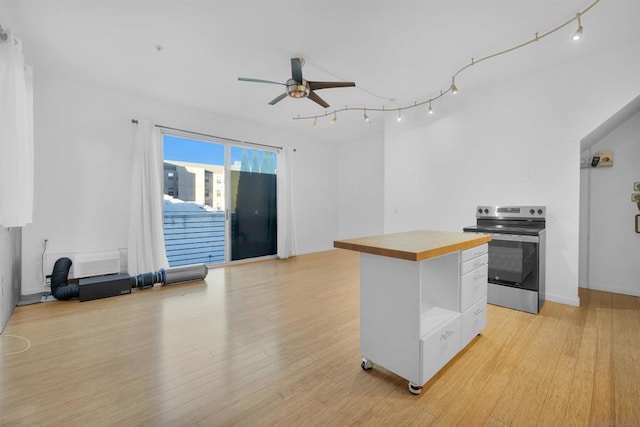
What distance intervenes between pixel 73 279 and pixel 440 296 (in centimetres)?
461

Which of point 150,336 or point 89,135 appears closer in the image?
point 150,336

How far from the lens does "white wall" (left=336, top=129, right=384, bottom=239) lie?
642 cm

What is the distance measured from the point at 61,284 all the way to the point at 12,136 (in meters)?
2.11

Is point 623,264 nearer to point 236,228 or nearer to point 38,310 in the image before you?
point 236,228

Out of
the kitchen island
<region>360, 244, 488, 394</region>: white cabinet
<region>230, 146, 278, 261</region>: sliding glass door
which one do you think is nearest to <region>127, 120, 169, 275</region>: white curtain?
<region>230, 146, 278, 261</region>: sliding glass door

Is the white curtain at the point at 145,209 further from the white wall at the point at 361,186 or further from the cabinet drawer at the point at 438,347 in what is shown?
the white wall at the point at 361,186

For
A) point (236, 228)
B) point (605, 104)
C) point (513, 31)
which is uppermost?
point (513, 31)

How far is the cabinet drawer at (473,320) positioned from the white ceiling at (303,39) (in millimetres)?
2532

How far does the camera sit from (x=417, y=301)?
153cm

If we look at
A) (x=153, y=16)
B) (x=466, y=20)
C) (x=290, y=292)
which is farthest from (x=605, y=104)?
(x=153, y=16)

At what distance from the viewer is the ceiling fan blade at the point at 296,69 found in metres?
2.64

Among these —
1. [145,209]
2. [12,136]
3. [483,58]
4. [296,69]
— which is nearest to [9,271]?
[145,209]

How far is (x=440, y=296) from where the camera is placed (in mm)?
1984

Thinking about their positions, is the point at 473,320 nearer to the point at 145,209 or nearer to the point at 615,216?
the point at 615,216
